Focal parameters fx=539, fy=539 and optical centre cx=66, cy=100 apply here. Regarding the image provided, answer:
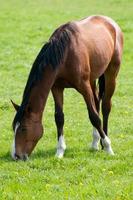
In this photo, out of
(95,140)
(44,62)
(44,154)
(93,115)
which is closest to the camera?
(44,62)

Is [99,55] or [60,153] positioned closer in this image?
[60,153]

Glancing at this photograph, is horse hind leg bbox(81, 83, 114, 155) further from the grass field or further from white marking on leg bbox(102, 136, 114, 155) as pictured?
the grass field

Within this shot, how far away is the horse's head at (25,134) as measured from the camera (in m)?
7.45

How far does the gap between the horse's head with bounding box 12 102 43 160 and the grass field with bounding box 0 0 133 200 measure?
14 centimetres

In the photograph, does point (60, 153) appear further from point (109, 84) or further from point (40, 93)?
point (109, 84)

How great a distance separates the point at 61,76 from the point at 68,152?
1210 millimetres

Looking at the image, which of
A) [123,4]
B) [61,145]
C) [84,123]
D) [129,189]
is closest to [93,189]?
[129,189]

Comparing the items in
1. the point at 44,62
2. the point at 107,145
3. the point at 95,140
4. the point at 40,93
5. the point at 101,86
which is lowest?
the point at 95,140

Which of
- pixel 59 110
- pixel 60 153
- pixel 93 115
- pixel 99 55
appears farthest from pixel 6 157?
pixel 99 55

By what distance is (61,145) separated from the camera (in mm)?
8070

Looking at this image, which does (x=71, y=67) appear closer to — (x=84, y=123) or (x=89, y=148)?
(x=89, y=148)

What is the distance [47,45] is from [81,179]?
78.5 inches

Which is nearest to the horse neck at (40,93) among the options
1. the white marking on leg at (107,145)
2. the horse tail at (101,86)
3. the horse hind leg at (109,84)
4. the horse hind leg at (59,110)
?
the horse hind leg at (59,110)

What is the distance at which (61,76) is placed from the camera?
773 cm
